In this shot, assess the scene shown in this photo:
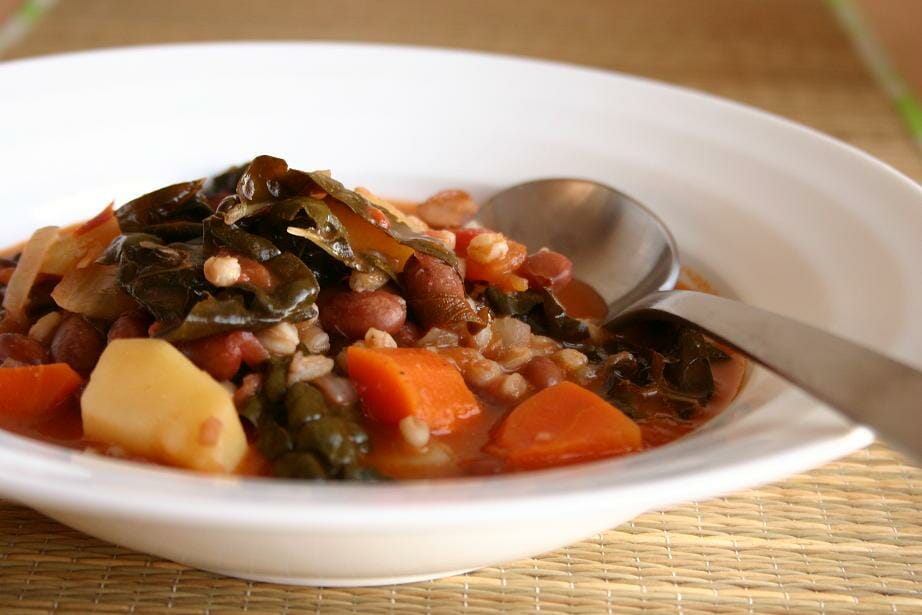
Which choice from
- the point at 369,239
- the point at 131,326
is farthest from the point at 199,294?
the point at 369,239

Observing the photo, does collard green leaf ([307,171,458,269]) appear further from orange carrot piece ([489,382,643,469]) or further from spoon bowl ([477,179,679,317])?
spoon bowl ([477,179,679,317])

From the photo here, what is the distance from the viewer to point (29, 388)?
3.24m

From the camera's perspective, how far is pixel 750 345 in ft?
9.70

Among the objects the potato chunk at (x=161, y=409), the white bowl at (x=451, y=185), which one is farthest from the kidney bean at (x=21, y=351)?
the white bowl at (x=451, y=185)

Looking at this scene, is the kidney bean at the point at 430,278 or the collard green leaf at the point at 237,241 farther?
the kidney bean at the point at 430,278

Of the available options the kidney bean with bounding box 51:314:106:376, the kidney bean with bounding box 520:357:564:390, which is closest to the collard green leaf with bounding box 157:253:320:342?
the kidney bean with bounding box 51:314:106:376

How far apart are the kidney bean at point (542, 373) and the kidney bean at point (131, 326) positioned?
1.26 metres

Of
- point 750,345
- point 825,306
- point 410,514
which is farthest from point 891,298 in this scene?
point 410,514

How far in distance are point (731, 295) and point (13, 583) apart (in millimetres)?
2774

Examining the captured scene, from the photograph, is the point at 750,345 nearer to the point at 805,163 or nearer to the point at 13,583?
the point at 805,163

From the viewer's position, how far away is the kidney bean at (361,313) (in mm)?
3344

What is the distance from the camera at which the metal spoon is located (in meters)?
2.49

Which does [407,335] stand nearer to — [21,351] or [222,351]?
[222,351]

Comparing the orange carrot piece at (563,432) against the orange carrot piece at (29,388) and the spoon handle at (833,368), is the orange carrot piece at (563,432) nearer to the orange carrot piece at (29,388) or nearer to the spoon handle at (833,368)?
the spoon handle at (833,368)
